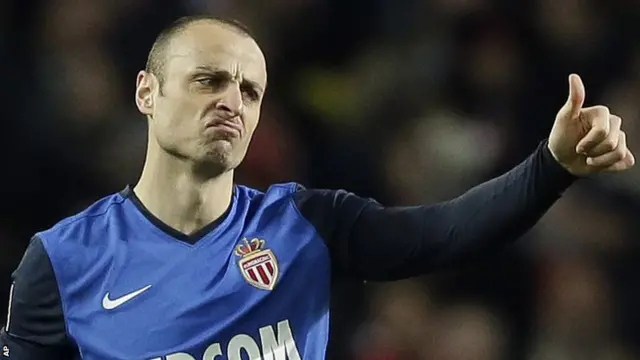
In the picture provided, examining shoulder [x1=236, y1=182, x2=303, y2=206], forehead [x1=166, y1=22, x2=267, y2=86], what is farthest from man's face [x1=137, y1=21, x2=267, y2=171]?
shoulder [x1=236, y1=182, x2=303, y2=206]

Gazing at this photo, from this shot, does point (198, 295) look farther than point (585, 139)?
Yes

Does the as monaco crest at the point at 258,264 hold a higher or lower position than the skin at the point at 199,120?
lower

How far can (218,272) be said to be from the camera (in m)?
1.86

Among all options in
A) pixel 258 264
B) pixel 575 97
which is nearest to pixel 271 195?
pixel 258 264

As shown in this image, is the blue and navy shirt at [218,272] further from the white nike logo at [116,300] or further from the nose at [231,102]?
the nose at [231,102]

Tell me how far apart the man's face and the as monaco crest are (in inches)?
6.2

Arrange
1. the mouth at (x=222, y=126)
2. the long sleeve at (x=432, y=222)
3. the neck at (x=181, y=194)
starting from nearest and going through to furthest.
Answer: the long sleeve at (x=432, y=222) → the mouth at (x=222, y=126) → the neck at (x=181, y=194)

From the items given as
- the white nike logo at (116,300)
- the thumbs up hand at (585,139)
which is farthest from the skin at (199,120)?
the thumbs up hand at (585,139)

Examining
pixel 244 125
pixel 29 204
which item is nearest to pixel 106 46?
pixel 29 204

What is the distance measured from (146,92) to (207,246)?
1.00 ft

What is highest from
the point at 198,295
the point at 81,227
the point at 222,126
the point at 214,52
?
the point at 214,52

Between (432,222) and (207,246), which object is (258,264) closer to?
(207,246)

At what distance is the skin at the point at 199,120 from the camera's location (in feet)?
5.88

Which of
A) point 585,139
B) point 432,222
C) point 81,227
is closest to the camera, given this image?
point 585,139
